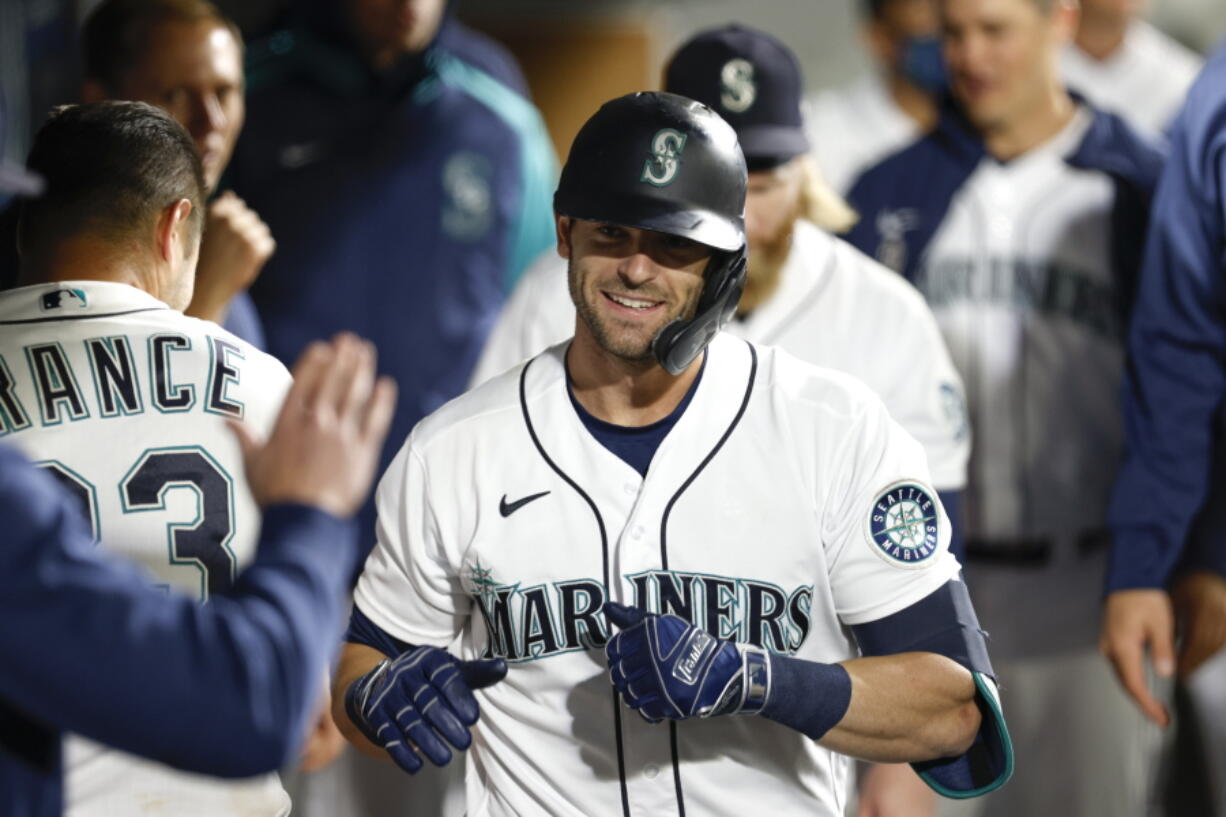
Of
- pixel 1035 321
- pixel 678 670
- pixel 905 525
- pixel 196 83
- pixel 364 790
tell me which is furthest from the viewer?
pixel 364 790

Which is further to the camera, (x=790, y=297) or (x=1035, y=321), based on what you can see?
(x=1035, y=321)

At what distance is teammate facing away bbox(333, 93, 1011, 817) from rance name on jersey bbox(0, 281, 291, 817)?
0.28m

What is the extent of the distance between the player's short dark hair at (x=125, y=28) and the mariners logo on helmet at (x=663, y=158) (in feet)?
4.33

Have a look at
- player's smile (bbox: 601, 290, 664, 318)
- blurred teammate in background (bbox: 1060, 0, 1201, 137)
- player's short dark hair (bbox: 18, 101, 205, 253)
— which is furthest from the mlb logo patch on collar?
blurred teammate in background (bbox: 1060, 0, 1201, 137)

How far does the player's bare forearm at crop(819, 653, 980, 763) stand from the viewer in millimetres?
2053

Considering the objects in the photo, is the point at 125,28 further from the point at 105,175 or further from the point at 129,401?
the point at 129,401

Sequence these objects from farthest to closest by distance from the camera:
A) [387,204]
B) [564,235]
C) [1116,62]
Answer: [1116,62] → [387,204] → [564,235]

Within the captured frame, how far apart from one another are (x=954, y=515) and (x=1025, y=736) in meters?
1.14

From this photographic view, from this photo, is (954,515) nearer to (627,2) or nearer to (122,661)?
(122,661)

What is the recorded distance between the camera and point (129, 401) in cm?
202

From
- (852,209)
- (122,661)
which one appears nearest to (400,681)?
(122,661)

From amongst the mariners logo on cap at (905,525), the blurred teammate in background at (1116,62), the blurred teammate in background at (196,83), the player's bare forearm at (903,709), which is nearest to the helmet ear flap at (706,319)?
the mariners logo on cap at (905,525)

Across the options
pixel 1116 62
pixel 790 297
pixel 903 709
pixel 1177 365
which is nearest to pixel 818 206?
pixel 790 297

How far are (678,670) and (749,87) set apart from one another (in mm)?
1511
